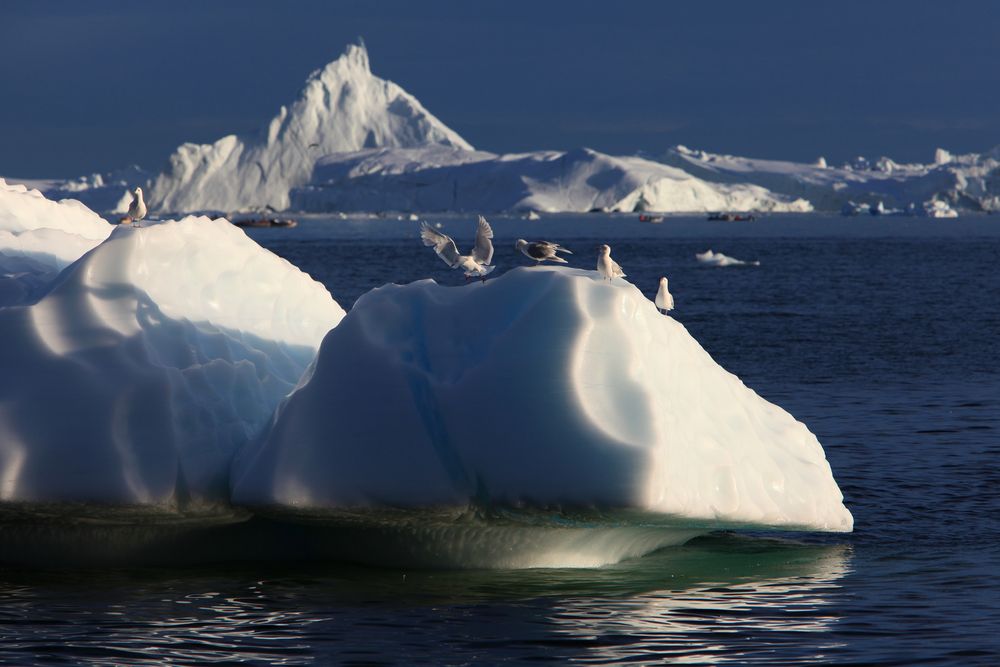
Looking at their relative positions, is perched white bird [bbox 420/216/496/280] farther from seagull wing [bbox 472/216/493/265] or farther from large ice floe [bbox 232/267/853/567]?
large ice floe [bbox 232/267/853/567]

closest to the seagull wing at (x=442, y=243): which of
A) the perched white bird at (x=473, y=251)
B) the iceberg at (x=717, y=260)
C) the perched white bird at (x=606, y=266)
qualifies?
Result: the perched white bird at (x=473, y=251)

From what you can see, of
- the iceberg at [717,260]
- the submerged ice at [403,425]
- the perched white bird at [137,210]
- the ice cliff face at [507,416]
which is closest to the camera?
the ice cliff face at [507,416]

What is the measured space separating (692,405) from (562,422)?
5.12 ft

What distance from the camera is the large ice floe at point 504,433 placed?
12.0 meters

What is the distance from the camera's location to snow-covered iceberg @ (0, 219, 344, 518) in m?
12.9

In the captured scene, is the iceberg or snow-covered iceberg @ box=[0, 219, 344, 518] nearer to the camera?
snow-covered iceberg @ box=[0, 219, 344, 518]

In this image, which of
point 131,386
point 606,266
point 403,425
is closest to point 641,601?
point 403,425

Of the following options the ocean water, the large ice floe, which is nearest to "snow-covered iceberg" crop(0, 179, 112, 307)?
the ocean water

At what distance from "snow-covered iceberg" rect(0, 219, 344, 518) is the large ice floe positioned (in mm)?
591

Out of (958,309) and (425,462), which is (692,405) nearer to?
(425,462)

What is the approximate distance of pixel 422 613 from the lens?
12.1 m

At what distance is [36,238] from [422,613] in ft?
23.5

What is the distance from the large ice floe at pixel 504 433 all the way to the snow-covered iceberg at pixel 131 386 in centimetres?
59

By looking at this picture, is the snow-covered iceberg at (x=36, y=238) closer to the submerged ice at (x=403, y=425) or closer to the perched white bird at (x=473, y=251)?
the submerged ice at (x=403, y=425)
